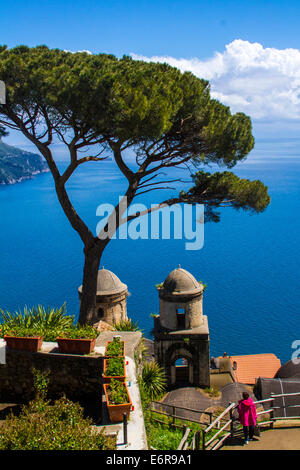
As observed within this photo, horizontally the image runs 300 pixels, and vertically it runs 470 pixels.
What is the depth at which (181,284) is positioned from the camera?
17.4 meters

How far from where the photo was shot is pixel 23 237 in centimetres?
7369

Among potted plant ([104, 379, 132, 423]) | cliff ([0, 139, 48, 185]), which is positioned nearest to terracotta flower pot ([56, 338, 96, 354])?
potted plant ([104, 379, 132, 423])

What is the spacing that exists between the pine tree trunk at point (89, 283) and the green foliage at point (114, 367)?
17.5 feet

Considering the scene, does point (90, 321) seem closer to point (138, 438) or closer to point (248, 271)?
point (138, 438)

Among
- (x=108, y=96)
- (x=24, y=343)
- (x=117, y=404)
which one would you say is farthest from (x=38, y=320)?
(x=108, y=96)

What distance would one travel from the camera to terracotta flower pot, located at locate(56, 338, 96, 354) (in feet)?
27.9

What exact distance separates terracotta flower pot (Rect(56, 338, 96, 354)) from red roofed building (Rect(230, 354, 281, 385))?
17.3 meters

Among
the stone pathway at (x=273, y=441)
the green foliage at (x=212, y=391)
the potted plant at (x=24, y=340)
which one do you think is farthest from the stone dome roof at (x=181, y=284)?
the potted plant at (x=24, y=340)

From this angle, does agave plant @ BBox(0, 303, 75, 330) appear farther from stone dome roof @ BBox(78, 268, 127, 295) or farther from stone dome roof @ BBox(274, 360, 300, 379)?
stone dome roof @ BBox(274, 360, 300, 379)

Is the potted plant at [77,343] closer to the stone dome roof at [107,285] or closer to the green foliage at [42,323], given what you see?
the green foliage at [42,323]

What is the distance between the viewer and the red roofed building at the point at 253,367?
80.4 ft

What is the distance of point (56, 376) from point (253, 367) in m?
19.4
